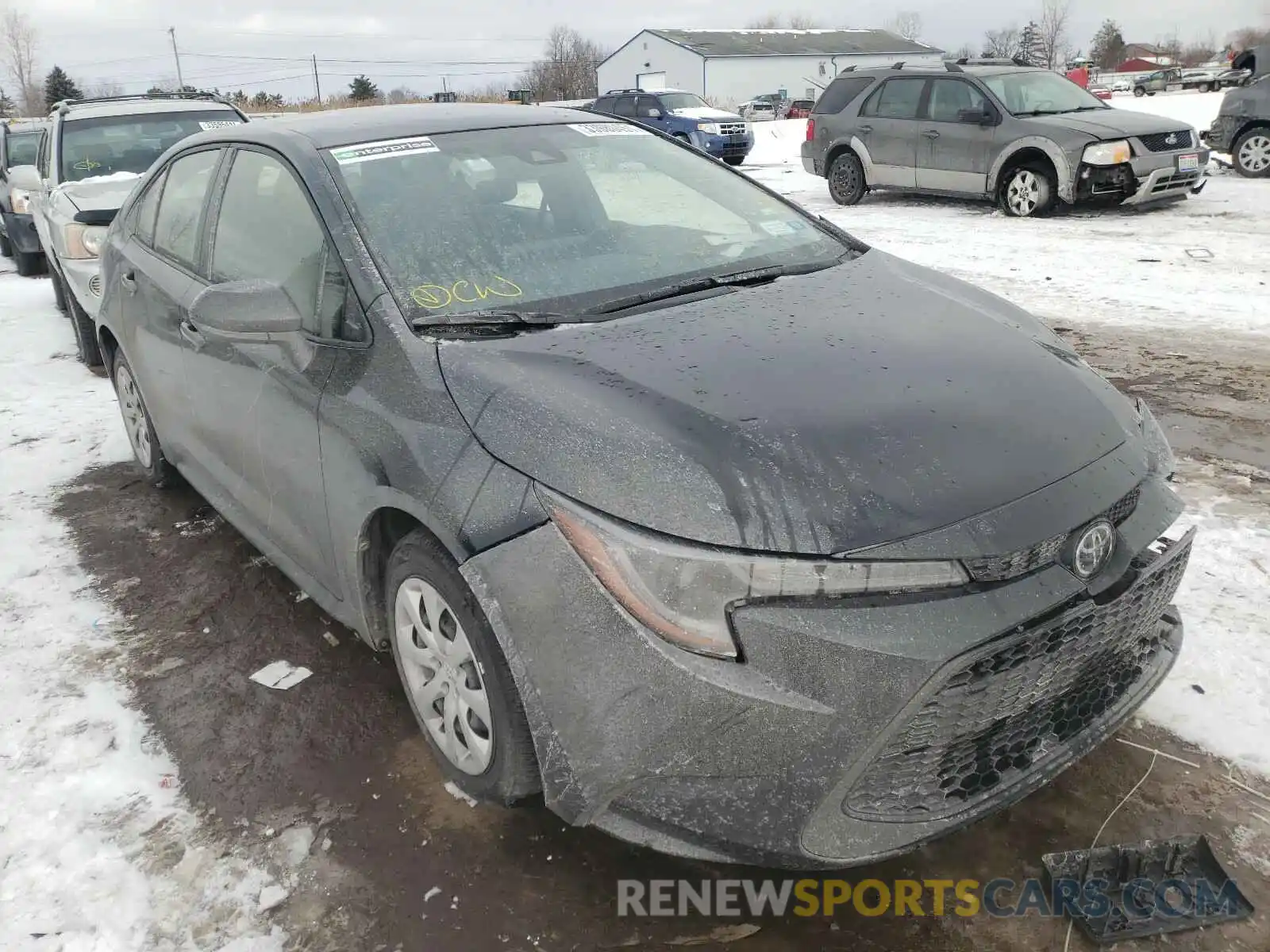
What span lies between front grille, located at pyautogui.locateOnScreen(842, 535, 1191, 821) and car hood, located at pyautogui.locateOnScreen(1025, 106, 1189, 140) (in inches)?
388

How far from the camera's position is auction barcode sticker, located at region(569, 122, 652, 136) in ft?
11.6

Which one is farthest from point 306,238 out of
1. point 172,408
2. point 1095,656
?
point 1095,656

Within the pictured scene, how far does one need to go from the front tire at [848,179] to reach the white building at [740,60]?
5662 centimetres

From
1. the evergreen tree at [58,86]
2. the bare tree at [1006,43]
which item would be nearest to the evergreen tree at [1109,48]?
the bare tree at [1006,43]

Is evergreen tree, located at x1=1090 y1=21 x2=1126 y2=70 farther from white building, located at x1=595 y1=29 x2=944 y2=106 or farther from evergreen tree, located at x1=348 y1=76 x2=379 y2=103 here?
evergreen tree, located at x1=348 y1=76 x2=379 y2=103

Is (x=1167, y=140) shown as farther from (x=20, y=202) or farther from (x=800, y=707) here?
(x=20, y=202)

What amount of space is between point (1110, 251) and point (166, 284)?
8.33 metres

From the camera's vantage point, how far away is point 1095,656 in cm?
209

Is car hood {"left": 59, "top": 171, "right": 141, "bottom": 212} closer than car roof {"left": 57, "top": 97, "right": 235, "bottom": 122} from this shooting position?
Yes

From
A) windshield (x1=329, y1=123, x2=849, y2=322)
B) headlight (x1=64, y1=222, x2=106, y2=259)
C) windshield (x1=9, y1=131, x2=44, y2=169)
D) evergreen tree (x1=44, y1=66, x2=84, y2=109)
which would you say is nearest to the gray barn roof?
evergreen tree (x1=44, y1=66, x2=84, y2=109)

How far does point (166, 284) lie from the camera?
3.75m

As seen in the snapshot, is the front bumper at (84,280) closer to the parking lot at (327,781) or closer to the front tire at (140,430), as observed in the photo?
the front tire at (140,430)

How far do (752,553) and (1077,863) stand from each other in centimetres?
116

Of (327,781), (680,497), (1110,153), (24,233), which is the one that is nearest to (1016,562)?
(680,497)
